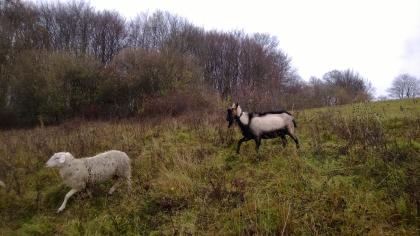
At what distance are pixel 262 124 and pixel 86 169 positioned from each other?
4.13 metres

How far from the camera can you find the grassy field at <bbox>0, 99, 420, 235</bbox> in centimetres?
471

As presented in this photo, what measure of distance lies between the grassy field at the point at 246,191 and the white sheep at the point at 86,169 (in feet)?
0.91

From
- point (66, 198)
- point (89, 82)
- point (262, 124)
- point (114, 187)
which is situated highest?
point (89, 82)

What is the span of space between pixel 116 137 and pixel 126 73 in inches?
513

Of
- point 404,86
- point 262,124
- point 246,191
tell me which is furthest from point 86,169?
point 404,86

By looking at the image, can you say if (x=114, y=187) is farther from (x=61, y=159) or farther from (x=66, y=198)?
(x=61, y=159)

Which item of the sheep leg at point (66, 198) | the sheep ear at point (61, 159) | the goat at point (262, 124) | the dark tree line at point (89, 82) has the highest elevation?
the dark tree line at point (89, 82)

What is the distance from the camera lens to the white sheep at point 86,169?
6.96 m

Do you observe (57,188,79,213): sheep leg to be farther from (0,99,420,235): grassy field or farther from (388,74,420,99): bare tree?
(388,74,420,99): bare tree

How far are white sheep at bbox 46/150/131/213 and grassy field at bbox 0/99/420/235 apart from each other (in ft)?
0.91

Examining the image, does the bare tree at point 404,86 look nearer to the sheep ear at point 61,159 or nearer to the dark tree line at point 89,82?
the dark tree line at point 89,82

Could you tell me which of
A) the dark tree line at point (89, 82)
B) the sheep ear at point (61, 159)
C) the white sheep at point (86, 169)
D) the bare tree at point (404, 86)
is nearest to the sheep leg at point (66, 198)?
the white sheep at point (86, 169)

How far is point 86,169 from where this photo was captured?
709cm

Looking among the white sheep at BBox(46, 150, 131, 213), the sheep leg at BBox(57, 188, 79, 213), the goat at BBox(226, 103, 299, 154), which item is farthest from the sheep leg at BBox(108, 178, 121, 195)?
the goat at BBox(226, 103, 299, 154)
